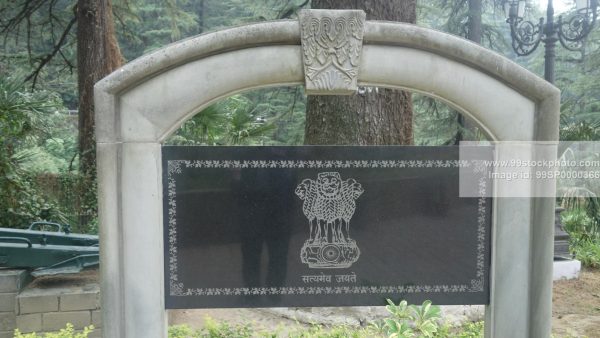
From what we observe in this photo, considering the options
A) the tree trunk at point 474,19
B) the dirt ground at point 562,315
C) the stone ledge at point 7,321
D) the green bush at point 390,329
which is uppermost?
the tree trunk at point 474,19

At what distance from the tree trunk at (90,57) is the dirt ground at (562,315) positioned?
3115 millimetres

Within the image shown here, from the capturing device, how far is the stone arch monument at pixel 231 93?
2.94 m

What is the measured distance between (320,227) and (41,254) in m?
2.54

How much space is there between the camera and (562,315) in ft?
19.0

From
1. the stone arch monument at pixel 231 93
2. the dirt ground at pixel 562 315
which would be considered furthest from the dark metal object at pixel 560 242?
the stone arch monument at pixel 231 93

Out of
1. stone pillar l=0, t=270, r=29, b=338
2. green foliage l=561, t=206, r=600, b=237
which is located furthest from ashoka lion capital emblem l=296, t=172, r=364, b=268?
green foliage l=561, t=206, r=600, b=237

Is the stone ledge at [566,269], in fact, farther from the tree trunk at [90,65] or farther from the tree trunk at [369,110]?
the tree trunk at [90,65]

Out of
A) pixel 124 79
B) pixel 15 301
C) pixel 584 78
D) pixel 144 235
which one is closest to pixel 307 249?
pixel 144 235

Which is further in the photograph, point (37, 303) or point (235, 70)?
point (37, 303)

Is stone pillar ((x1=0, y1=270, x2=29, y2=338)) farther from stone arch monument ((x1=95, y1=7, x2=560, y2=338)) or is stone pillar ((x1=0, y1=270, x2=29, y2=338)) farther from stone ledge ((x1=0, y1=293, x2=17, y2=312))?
stone arch monument ((x1=95, y1=7, x2=560, y2=338))

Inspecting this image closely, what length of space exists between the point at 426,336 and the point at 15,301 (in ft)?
11.1

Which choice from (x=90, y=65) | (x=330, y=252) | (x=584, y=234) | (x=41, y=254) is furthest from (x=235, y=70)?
(x=584, y=234)

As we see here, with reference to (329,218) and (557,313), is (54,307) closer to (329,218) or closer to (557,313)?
(329,218)

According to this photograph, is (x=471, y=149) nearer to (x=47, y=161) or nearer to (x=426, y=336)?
(x=426, y=336)
